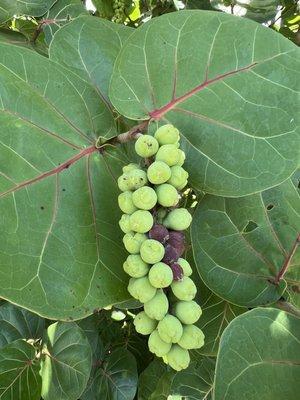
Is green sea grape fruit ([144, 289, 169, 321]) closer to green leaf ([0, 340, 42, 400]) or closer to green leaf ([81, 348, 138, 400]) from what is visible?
green leaf ([0, 340, 42, 400])

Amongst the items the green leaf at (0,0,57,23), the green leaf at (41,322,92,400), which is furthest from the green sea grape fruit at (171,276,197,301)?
the green leaf at (0,0,57,23)

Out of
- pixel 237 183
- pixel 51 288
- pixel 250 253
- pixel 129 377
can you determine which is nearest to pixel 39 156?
pixel 51 288

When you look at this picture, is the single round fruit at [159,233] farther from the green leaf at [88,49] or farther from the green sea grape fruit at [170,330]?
the green leaf at [88,49]

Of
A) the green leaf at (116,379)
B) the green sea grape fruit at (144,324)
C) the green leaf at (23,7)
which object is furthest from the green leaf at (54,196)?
the green leaf at (116,379)

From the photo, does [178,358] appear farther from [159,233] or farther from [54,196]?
[54,196]

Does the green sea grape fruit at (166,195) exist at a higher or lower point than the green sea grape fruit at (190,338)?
higher

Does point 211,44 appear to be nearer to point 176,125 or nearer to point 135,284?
point 176,125

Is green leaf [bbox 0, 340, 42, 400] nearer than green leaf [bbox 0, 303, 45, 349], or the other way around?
green leaf [bbox 0, 340, 42, 400]
